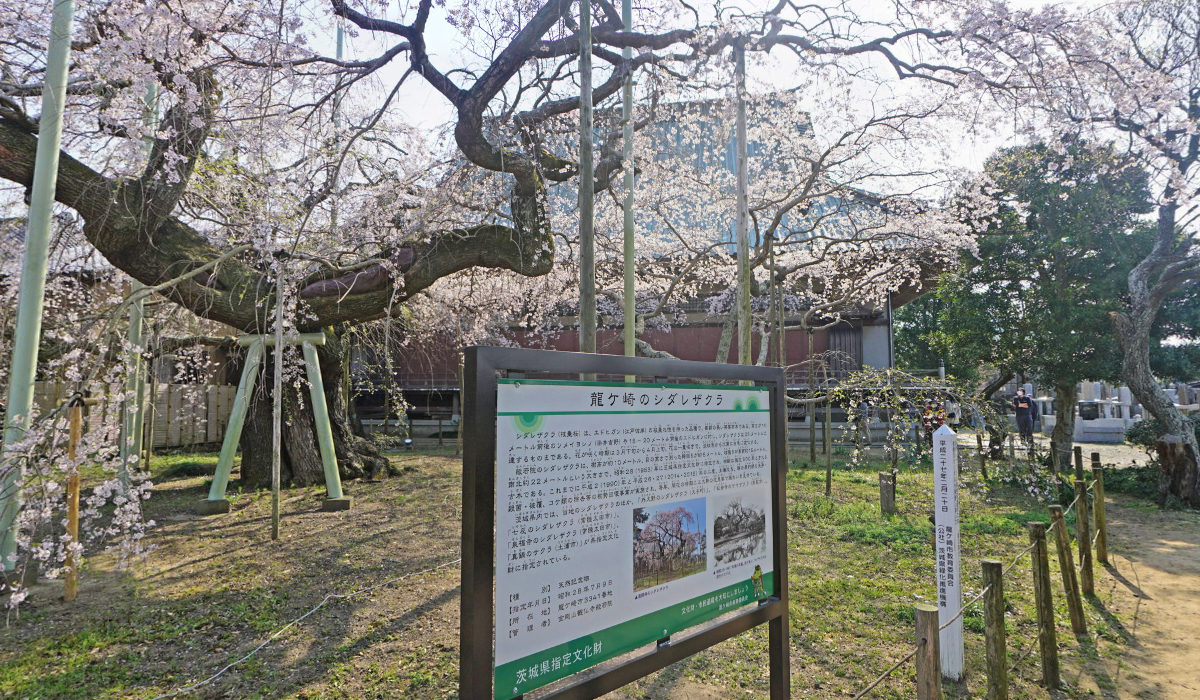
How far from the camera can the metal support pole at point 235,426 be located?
7.73 metres

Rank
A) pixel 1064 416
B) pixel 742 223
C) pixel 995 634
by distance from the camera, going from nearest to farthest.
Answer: pixel 995 634
pixel 742 223
pixel 1064 416

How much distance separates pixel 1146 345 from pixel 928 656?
34.9ft

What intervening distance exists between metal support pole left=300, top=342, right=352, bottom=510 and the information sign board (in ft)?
22.3

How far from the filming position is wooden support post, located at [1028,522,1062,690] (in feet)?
11.7

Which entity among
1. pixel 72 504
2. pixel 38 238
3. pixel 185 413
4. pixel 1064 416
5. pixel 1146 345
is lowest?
pixel 72 504

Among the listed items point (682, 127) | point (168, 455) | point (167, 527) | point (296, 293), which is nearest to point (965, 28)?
point (682, 127)

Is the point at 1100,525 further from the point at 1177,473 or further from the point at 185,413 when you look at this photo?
the point at 185,413

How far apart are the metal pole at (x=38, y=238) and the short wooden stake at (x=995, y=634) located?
684 centimetres

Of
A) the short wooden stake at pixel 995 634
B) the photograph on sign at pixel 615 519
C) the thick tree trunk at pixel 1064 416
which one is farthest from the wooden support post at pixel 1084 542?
the thick tree trunk at pixel 1064 416

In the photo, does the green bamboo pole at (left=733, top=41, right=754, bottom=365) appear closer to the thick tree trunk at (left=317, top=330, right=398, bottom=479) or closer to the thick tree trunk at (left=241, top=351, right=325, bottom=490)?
the thick tree trunk at (left=317, top=330, right=398, bottom=479)

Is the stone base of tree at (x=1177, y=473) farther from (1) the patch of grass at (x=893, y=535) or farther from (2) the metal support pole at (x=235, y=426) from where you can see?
(2) the metal support pole at (x=235, y=426)

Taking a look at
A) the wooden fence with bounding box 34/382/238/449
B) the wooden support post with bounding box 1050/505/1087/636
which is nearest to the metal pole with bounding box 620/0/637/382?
the wooden support post with bounding box 1050/505/1087/636

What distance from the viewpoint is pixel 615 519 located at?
82.5 inches

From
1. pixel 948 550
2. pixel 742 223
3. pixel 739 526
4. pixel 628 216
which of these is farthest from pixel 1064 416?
pixel 739 526
